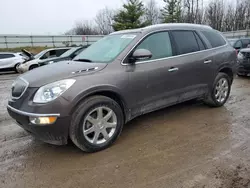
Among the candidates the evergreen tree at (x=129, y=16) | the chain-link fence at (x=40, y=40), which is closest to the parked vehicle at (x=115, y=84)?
the chain-link fence at (x=40, y=40)

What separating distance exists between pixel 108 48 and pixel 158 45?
34.9 inches

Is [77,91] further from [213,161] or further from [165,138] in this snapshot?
[213,161]

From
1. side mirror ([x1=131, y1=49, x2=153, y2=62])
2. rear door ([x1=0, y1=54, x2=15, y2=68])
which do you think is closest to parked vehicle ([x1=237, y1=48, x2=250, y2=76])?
side mirror ([x1=131, y1=49, x2=153, y2=62])

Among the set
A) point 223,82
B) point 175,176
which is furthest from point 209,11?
point 175,176

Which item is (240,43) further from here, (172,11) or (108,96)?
(172,11)

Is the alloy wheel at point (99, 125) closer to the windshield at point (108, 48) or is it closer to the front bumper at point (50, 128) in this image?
the front bumper at point (50, 128)

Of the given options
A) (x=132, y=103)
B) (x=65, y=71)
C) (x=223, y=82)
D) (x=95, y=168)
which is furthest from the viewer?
A: (x=223, y=82)

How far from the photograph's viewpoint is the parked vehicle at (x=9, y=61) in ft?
47.6

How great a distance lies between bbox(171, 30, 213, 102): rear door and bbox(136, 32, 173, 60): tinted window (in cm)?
20

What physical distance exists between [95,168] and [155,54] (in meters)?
2.09

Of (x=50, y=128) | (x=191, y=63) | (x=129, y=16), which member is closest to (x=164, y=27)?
→ (x=191, y=63)

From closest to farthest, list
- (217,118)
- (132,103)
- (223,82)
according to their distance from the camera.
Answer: (132,103), (217,118), (223,82)

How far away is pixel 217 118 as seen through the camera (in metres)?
4.26

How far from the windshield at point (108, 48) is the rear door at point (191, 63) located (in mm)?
965
